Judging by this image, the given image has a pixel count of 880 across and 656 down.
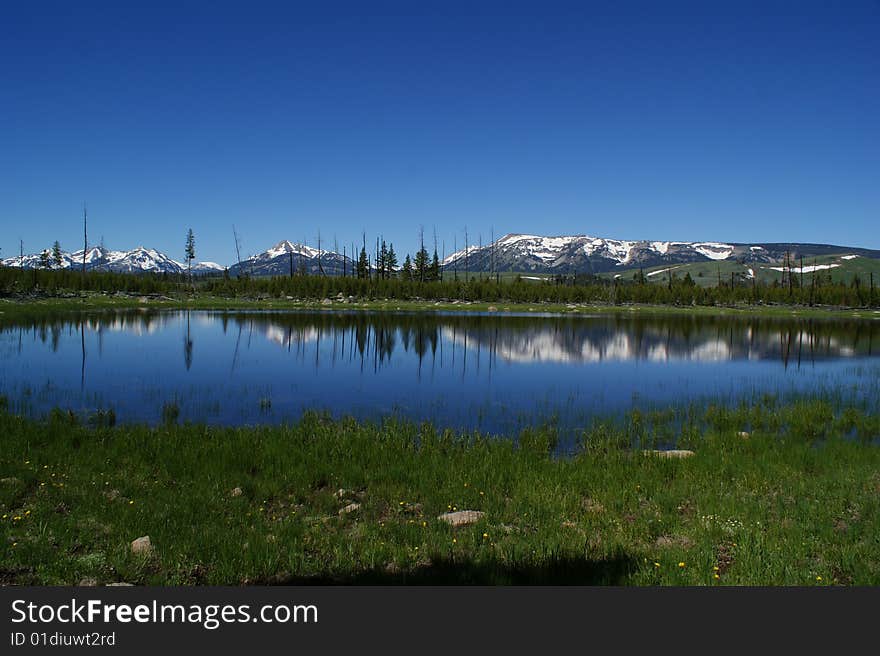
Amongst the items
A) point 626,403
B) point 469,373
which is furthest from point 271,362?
point 626,403

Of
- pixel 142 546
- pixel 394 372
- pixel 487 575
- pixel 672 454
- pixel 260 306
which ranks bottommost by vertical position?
pixel 672 454

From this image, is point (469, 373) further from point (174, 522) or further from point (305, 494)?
point (174, 522)

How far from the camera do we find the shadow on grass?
24.4 feet

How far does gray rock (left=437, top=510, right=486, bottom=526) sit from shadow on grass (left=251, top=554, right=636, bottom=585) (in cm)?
174

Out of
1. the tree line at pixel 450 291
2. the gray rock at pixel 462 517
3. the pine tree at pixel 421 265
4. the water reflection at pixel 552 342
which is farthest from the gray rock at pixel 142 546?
the pine tree at pixel 421 265

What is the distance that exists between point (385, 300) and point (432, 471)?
4445 inches

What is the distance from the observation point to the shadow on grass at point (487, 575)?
7438 millimetres

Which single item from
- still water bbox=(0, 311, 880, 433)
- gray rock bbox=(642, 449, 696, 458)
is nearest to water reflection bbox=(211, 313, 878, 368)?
still water bbox=(0, 311, 880, 433)

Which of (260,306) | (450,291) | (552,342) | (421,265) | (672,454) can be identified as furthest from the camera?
(421,265)

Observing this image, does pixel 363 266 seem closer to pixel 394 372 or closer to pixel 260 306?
pixel 260 306

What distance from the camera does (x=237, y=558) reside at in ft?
25.4

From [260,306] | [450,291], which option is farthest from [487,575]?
[450,291]

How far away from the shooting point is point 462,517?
998cm

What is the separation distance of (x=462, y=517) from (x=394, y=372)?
815 inches
